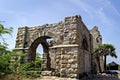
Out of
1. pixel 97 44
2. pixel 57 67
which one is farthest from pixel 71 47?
pixel 97 44

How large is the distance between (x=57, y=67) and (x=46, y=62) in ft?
18.1

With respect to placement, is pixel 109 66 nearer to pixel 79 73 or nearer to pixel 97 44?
pixel 97 44

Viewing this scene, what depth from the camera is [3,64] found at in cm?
470

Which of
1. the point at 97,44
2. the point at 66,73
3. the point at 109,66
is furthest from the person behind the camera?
the point at 109,66

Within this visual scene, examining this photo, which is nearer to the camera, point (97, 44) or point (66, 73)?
point (66, 73)

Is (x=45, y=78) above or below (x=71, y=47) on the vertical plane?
below

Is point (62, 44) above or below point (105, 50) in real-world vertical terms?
below

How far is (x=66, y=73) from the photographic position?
966cm

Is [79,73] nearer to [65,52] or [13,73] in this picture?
[65,52]

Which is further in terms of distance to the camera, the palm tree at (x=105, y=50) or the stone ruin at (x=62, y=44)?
the palm tree at (x=105, y=50)

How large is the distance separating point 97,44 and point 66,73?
18350mm

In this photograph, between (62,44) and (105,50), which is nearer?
(62,44)

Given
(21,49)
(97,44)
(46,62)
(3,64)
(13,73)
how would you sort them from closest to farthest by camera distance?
(3,64) → (13,73) → (21,49) → (46,62) → (97,44)

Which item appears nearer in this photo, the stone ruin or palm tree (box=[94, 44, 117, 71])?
A: the stone ruin
